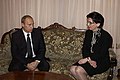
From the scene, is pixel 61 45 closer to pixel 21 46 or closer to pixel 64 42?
pixel 64 42

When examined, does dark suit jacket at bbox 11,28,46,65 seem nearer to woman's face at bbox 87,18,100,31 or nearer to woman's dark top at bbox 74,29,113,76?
woman's dark top at bbox 74,29,113,76

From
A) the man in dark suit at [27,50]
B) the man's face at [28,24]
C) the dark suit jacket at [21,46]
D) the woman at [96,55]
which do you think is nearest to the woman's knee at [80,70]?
the woman at [96,55]

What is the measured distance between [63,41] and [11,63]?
3.26 ft

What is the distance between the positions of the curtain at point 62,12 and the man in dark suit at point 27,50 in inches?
39.1

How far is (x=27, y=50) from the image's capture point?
3.73 m

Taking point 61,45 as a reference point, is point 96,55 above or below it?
below

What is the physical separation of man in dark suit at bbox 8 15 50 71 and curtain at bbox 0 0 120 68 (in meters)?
0.99

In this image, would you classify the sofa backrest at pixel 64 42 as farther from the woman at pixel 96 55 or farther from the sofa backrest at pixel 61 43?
the woman at pixel 96 55

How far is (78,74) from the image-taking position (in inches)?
137

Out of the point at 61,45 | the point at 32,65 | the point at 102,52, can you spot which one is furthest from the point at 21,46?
the point at 102,52

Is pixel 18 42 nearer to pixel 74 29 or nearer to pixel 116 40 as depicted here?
pixel 74 29

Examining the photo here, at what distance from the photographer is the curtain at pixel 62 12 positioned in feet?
14.8

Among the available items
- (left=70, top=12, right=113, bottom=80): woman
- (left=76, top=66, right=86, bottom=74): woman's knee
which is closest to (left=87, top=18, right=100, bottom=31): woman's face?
(left=70, top=12, right=113, bottom=80): woman

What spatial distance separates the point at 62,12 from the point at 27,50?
1.29m
